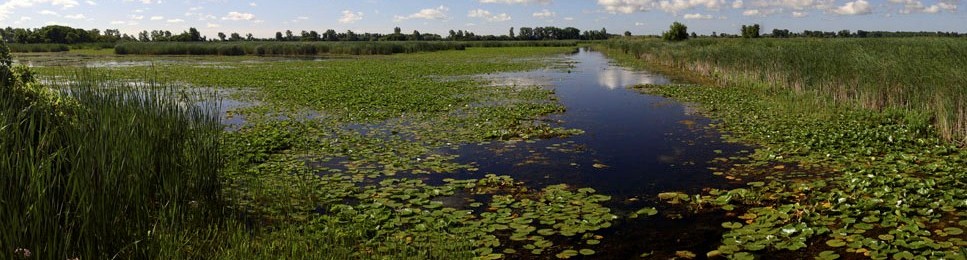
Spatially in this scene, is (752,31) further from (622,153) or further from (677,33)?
(622,153)

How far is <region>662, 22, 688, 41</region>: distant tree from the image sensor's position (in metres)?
55.9

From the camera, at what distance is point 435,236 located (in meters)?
5.70

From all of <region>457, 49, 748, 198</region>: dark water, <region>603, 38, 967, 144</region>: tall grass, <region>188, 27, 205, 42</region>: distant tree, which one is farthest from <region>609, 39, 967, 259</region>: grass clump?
<region>188, 27, 205, 42</region>: distant tree

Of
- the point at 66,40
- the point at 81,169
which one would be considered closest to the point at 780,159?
the point at 81,169

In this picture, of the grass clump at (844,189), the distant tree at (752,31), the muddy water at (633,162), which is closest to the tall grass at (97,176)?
the muddy water at (633,162)

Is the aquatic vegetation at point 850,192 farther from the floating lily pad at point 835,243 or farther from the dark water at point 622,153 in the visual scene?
the dark water at point 622,153

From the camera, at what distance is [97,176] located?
4016 mm

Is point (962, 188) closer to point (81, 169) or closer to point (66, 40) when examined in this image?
point (81, 169)

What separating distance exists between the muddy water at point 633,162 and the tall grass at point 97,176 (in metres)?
3.72

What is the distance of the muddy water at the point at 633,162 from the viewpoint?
19.3ft

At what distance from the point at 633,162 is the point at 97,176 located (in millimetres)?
7202

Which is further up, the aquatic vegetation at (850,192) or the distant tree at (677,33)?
the distant tree at (677,33)

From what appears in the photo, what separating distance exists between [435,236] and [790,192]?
4309 mm

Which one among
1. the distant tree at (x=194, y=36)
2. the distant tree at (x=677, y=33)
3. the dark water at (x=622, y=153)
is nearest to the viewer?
the dark water at (x=622, y=153)
